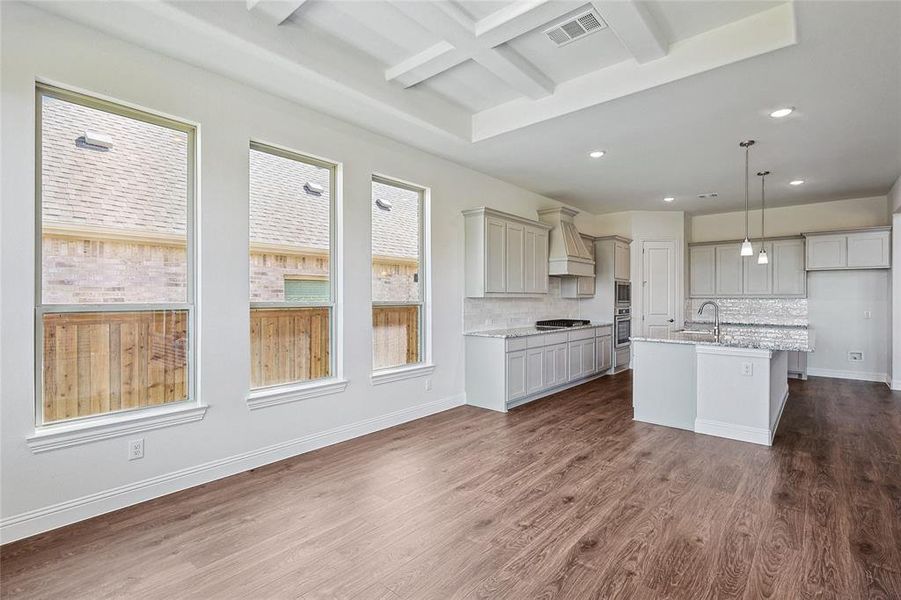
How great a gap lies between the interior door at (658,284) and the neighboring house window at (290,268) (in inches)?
228

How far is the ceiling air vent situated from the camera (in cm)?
281

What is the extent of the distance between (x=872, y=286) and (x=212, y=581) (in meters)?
8.67

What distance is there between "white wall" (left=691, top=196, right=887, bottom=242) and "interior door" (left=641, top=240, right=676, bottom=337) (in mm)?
967

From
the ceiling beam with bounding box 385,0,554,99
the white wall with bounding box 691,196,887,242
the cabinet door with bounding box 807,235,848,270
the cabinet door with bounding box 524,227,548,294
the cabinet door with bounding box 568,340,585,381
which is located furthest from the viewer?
the white wall with bounding box 691,196,887,242

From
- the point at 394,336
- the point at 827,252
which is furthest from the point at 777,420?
the point at 394,336

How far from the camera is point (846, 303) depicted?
266 inches

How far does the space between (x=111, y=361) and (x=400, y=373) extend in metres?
2.35

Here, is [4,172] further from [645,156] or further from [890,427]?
[890,427]

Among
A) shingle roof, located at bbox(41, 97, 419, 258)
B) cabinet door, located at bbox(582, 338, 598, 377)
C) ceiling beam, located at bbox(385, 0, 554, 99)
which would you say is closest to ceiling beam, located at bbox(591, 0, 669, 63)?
ceiling beam, located at bbox(385, 0, 554, 99)

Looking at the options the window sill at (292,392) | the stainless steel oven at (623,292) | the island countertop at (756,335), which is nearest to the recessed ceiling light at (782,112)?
the island countertop at (756,335)

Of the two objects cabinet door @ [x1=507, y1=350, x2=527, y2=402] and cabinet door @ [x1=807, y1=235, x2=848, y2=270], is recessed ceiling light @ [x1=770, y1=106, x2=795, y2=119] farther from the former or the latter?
cabinet door @ [x1=807, y1=235, x2=848, y2=270]

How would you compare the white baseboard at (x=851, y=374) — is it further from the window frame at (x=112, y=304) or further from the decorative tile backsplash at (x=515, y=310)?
the window frame at (x=112, y=304)

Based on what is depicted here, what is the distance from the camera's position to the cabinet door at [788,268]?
6980 mm

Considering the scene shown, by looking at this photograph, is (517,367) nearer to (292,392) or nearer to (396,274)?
(396,274)
